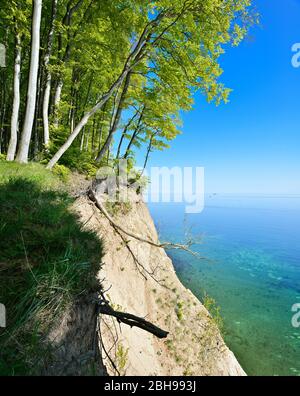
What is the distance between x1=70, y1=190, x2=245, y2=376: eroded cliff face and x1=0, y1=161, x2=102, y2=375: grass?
2.30m

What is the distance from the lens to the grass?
1.92 m

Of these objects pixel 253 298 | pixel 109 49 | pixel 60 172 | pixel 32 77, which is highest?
pixel 109 49

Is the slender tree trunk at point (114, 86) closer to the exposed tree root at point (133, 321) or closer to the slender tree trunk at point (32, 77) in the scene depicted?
the slender tree trunk at point (32, 77)

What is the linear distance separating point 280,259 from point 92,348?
40.4 meters

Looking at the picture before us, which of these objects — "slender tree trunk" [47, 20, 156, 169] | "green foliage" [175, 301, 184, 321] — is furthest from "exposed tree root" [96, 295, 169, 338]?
"green foliage" [175, 301, 184, 321]

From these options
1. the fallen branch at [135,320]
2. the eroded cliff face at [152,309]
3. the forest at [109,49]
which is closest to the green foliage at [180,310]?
the eroded cliff face at [152,309]

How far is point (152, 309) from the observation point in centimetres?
923

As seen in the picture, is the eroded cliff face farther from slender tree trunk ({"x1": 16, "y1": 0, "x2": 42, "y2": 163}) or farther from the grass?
slender tree trunk ({"x1": 16, "y1": 0, "x2": 42, "y2": 163})

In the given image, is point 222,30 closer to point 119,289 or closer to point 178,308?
point 119,289

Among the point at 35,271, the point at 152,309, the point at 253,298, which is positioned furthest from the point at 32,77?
the point at 253,298

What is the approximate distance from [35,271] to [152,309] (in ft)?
26.0

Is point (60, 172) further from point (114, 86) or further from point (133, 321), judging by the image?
point (133, 321)

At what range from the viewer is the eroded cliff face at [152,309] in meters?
6.25

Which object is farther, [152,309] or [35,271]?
[152,309]
